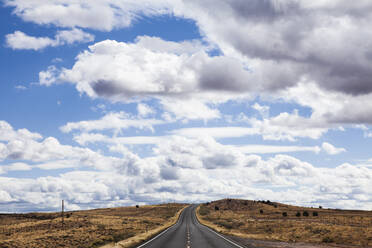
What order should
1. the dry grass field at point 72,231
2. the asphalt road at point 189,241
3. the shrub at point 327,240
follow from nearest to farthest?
the asphalt road at point 189,241
the shrub at point 327,240
the dry grass field at point 72,231

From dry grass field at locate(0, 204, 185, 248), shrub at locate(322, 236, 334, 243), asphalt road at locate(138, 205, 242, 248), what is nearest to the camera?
asphalt road at locate(138, 205, 242, 248)

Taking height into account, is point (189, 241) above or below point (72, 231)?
above

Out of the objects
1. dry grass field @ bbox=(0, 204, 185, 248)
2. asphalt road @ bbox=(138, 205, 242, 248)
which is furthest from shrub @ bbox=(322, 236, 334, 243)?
dry grass field @ bbox=(0, 204, 185, 248)

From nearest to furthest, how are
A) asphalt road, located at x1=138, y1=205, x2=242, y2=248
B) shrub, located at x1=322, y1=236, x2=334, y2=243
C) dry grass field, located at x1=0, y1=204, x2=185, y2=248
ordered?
asphalt road, located at x1=138, y1=205, x2=242, y2=248, shrub, located at x1=322, y1=236, x2=334, y2=243, dry grass field, located at x1=0, y1=204, x2=185, y2=248

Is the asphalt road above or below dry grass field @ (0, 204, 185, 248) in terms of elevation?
above

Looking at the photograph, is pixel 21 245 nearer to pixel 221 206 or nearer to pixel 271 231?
pixel 271 231

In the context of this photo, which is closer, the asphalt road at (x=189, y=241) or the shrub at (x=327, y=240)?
the asphalt road at (x=189, y=241)

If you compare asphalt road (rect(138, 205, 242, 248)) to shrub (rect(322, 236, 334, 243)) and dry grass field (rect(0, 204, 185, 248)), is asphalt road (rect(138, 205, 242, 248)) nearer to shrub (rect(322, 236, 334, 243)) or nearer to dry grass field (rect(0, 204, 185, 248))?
dry grass field (rect(0, 204, 185, 248))

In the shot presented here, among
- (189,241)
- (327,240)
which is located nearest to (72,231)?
(189,241)

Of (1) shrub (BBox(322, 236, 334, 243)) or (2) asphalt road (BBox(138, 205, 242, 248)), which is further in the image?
(1) shrub (BBox(322, 236, 334, 243))

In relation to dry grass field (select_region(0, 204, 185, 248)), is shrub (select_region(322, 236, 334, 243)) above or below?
above

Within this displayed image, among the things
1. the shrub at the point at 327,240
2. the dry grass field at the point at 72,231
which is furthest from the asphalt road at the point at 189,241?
the shrub at the point at 327,240

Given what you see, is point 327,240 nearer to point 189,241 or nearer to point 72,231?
point 189,241

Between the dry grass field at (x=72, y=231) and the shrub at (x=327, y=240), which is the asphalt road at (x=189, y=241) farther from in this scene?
the shrub at (x=327, y=240)
